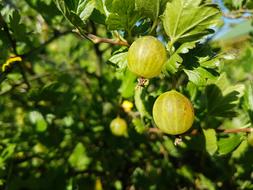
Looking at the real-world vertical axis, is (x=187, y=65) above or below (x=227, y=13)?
above

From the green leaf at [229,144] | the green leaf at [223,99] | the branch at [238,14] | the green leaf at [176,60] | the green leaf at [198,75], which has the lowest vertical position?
the green leaf at [229,144]

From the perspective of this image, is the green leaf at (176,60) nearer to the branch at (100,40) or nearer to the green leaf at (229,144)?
the branch at (100,40)

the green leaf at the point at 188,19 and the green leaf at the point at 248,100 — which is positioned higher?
the green leaf at the point at 188,19

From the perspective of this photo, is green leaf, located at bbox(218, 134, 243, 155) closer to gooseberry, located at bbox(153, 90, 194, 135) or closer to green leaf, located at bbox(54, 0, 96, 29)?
gooseberry, located at bbox(153, 90, 194, 135)

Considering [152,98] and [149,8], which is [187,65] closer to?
[149,8]

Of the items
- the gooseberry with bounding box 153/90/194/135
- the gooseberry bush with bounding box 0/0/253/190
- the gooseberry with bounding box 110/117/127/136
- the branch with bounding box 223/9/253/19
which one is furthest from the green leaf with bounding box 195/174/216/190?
the gooseberry with bounding box 153/90/194/135

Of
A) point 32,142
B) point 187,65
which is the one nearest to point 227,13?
point 187,65

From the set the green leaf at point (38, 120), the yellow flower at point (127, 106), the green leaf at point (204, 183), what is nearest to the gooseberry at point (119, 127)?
the yellow flower at point (127, 106)
